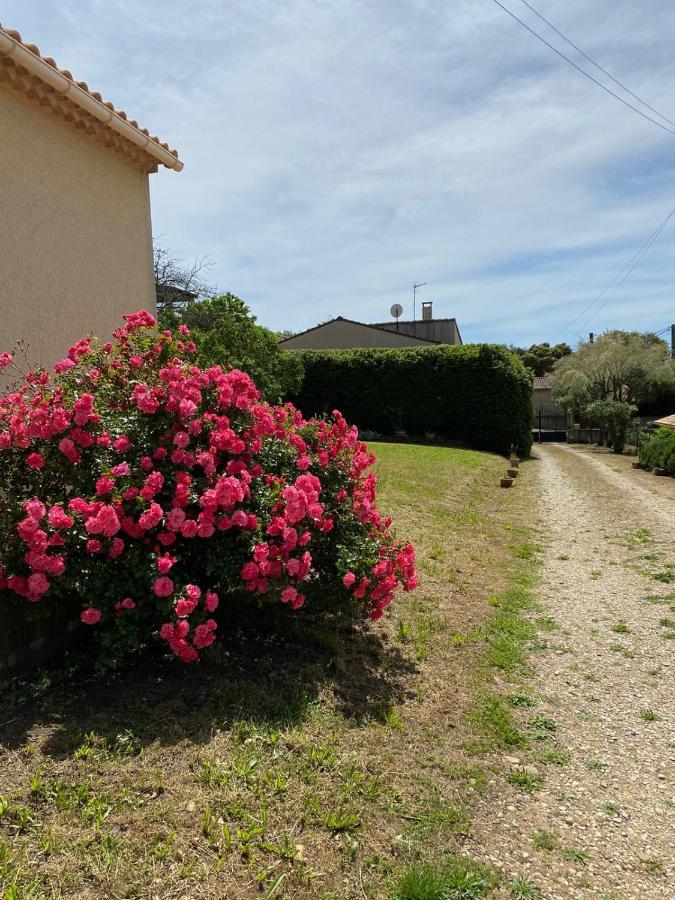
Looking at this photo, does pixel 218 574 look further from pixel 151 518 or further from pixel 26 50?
pixel 26 50

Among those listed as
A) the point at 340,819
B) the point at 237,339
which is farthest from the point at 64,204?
the point at 237,339

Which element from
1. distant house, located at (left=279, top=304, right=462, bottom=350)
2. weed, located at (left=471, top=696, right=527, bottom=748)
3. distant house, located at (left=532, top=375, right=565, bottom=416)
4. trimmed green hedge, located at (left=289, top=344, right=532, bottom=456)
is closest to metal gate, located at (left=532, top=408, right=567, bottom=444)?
distant house, located at (left=532, top=375, right=565, bottom=416)

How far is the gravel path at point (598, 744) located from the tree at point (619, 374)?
85.2 ft

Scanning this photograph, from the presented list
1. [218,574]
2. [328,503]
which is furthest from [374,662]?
[218,574]

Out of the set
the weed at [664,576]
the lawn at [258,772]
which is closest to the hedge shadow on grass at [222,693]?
the lawn at [258,772]

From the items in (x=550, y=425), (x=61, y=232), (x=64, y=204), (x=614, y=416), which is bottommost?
(x=550, y=425)

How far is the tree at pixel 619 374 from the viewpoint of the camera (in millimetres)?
30188

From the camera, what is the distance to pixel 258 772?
279cm

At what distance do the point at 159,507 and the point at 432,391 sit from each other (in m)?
19.1

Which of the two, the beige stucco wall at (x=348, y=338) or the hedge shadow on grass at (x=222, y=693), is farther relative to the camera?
the beige stucco wall at (x=348, y=338)

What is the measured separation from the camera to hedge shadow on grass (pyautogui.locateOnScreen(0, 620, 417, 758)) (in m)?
3.00

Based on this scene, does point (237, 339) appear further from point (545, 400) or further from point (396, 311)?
point (545, 400)

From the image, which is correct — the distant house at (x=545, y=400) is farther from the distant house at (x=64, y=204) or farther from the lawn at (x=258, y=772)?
the lawn at (x=258, y=772)

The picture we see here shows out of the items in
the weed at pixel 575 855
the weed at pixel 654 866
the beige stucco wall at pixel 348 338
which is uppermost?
the beige stucco wall at pixel 348 338
